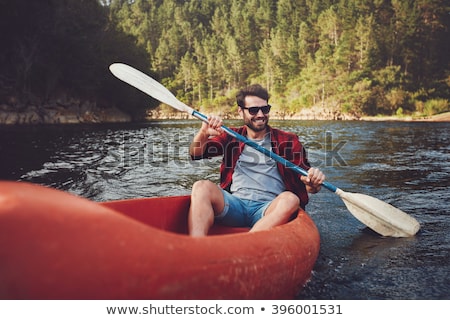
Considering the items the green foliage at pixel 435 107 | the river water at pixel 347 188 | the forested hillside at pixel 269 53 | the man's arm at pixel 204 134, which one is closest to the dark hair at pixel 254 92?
the man's arm at pixel 204 134

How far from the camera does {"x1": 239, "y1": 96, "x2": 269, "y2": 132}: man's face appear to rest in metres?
2.62

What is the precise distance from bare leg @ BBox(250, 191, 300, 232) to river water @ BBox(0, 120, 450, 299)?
36cm

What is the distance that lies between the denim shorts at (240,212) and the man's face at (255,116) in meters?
0.48

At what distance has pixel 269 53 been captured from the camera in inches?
1754

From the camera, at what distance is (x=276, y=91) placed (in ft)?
138

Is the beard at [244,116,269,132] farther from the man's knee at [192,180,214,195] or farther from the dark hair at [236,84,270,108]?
the man's knee at [192,180,214,195]

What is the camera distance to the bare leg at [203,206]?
219 centimetres

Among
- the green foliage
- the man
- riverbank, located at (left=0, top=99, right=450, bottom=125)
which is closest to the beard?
the man

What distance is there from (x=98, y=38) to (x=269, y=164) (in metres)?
23.9

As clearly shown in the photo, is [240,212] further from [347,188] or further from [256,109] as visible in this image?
[347,188]

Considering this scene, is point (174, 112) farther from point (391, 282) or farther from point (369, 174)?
point (391, 282)

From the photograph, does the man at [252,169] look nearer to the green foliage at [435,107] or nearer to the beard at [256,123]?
the beard at [256,123]

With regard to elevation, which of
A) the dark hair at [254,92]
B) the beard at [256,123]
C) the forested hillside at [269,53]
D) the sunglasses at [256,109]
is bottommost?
the beard at [256,123]

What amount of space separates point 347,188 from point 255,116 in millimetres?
2579
